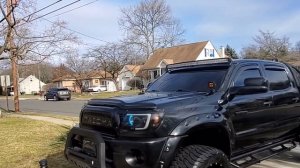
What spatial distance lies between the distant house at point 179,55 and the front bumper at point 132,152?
164 feet

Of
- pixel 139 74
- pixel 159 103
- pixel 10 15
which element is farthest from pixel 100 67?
pixel 159 103

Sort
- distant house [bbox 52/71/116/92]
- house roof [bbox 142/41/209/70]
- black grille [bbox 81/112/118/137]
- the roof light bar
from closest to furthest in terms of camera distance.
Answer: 1. black grille [bbox 81/112/118/137]
2. the roof light bar
3. house roof [bbox 142/41/209/70]
4. distant house [bbox 52/71/116/92]

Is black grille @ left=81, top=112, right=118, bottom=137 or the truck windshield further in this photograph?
the truck windshield

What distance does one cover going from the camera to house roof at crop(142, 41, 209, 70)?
186 feet

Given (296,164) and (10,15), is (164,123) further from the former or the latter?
(10,15)

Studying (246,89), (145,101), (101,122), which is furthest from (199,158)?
(246,89)

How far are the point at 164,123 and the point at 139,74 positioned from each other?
62.4 meters

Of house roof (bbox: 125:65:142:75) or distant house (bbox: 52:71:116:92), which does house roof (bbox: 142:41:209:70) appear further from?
distant house (bbox: 52:71:116:92)

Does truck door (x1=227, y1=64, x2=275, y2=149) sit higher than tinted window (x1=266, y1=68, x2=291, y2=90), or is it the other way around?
tinted window (x1=266, y1=68, x2=291, y2=90)

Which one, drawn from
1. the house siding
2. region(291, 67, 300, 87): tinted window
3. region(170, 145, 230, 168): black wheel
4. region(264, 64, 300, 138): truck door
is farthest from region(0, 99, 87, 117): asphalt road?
the house siding

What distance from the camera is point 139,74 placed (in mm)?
66875

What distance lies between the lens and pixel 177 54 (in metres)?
58.9

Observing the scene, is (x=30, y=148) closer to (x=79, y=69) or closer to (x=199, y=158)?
(x=199, y=158)

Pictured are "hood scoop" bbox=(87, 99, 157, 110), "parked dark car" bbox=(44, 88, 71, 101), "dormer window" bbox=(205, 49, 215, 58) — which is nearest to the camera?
"hood scoop" bbox=(87, 99, 157, 110)
